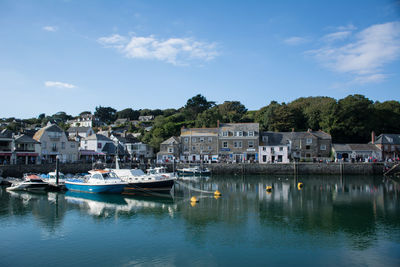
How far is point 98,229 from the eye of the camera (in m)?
20.4

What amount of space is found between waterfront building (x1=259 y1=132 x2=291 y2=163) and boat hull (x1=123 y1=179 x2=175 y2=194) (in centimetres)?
3200

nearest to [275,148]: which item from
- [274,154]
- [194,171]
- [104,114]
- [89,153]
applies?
[274,154]

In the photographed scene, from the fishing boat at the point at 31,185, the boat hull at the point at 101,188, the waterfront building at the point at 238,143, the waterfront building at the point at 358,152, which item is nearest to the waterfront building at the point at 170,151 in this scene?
the waterfront building at the point at 238,143

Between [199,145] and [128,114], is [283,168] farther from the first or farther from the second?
[128,114]

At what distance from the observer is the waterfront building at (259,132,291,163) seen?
59.7 m

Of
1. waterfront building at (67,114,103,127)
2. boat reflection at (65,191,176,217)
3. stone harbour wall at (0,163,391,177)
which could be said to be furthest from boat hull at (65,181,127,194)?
waterfront building at (67,114,103,127)

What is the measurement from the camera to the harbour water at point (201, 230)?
15.1 meters

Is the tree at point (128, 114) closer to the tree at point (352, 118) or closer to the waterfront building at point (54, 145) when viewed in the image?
the waterfront building at point (54, 145)

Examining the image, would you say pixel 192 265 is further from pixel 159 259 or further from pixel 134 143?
pixel 134 143

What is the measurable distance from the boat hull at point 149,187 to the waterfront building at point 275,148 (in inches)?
1260

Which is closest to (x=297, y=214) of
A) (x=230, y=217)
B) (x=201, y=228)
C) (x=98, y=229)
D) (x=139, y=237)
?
(x=230, y=217)

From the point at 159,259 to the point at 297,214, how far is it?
514 inches

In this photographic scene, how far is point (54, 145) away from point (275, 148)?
138ft

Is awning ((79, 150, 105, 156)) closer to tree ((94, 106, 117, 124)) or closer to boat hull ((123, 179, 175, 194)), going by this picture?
boat hull ((123, 179, 175, 194))
